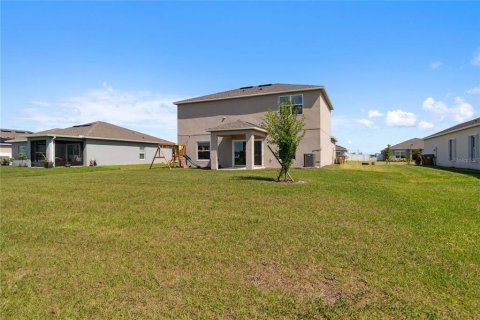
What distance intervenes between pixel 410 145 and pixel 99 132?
5808cm

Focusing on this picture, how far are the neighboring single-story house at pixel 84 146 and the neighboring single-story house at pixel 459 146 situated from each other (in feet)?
109

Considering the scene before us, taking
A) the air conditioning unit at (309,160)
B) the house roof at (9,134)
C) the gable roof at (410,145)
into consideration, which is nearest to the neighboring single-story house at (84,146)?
the house roof at (9,134)

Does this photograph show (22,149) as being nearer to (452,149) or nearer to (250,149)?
(250,149)

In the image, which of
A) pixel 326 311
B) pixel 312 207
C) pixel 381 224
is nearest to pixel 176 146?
pixel 312 207

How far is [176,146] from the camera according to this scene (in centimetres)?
2506

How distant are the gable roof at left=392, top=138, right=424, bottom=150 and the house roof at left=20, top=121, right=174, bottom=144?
50181 mm

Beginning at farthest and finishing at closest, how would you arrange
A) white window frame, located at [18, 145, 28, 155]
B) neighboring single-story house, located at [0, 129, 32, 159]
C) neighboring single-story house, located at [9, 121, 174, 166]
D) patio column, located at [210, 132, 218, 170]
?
1. neighboring single-story house, located at [0, 129, 32, 159]
2. white window frame, located at [18, 145, 28, 155]
3. neighboring single-story house, located at [9, 121, 174, 166]
4. patio column, located at [210, 132, 218, 170]

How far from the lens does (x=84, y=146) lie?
2905 cm

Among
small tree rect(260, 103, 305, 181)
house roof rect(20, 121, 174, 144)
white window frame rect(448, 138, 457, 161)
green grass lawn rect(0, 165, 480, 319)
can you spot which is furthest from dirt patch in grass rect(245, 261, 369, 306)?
house roof rect(20, 121, 174, 144)

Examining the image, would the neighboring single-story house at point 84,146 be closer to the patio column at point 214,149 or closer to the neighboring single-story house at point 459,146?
the patio column at point 214,149

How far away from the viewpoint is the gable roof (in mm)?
55534

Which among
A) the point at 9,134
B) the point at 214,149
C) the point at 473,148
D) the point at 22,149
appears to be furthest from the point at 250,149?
the point at 9,134

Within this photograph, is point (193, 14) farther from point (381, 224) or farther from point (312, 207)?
point (381, 224)

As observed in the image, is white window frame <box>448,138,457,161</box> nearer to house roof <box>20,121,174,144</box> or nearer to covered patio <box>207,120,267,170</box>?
Result: covered patio <box>207,120,267,170</box>
